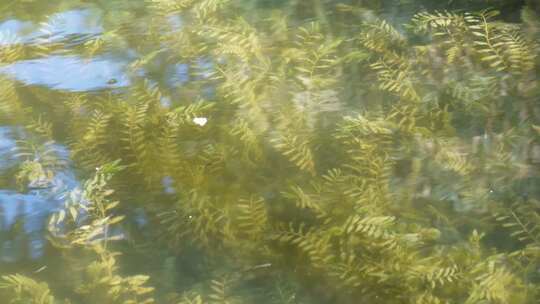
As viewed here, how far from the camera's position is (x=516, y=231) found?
76.8 inches

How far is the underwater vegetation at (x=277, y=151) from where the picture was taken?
1.89 m

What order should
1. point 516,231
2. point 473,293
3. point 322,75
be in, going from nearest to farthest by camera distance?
point 473,293, point 516,231, point 322,75

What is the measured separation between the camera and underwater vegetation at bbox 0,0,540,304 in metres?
1.89

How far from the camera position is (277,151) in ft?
7.35

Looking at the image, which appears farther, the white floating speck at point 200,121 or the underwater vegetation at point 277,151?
the white floating speck at point 200,121

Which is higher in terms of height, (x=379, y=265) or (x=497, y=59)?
(x=497, y=59)

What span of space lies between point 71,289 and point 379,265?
2.91ft

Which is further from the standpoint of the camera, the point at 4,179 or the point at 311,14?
the point at 311,14

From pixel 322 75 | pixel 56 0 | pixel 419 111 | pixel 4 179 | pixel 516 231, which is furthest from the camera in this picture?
pixel 56 0

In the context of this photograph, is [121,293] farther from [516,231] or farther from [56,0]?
[56,0]

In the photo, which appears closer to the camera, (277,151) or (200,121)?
(277,151)

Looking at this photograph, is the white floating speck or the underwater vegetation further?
the white floating speck

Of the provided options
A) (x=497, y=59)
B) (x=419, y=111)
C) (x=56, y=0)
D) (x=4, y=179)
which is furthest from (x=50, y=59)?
(x=497, y=59)

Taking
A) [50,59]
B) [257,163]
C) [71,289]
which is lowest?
[71,289]
